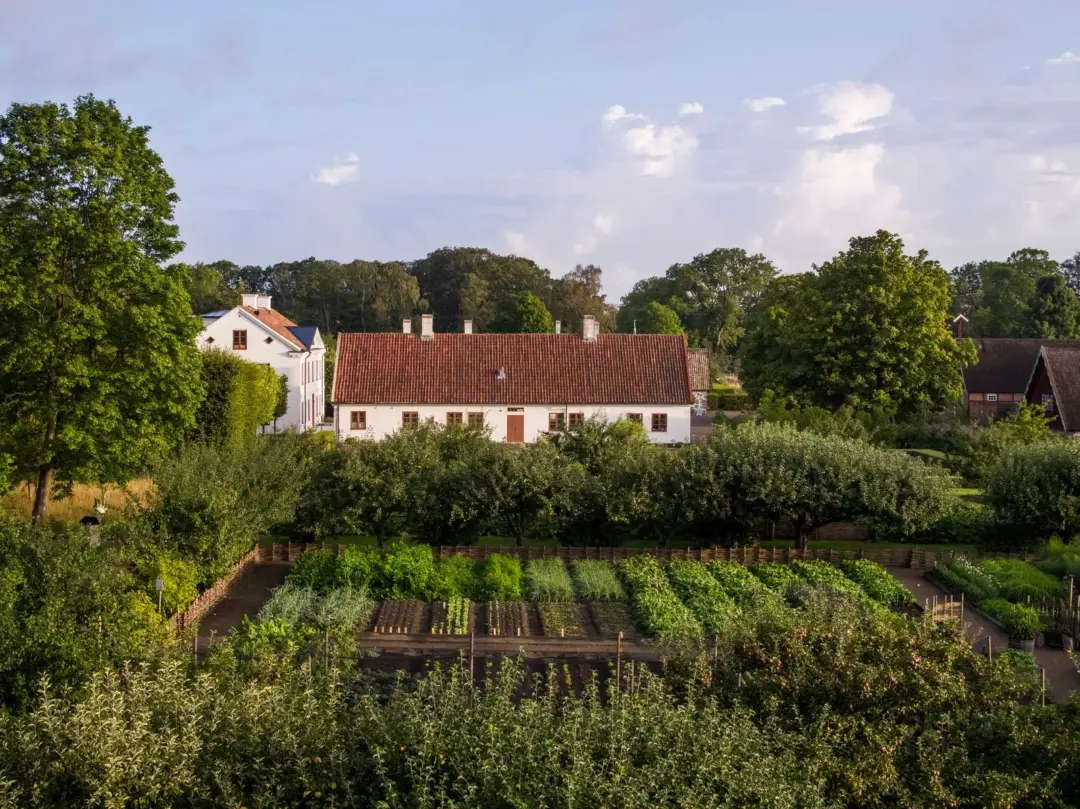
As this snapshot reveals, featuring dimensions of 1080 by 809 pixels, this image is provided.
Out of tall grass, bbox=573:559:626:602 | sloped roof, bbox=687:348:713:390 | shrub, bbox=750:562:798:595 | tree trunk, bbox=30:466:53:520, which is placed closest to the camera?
tall grass, bbox=573:559:626:602

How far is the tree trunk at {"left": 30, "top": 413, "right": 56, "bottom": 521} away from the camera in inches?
949

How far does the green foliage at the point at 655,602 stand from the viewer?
57.4 ft

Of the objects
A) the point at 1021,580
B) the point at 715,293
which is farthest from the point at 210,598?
the point at 715,293

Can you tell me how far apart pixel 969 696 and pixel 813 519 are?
1300cm

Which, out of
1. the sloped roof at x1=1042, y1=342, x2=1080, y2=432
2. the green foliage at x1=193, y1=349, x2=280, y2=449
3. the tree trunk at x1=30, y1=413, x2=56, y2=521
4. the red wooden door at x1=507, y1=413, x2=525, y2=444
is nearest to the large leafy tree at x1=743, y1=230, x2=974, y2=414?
the sloped roof at x1=1042, y1=342, x2=1080, y2=432

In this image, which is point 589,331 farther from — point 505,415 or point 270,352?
point 270,352

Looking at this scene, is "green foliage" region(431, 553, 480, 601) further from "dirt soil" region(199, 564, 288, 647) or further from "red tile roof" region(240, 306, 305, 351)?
"red tile roof" region(240, 306, 305, 351)

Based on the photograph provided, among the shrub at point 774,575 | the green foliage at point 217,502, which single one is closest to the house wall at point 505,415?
the green foliage at point 217,502

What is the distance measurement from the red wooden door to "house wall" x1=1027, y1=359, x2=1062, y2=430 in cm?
2467

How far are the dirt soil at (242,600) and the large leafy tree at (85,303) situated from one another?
14.0ft

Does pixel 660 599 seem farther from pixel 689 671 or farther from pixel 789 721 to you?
pixel 789 721

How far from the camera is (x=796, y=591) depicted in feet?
64.6

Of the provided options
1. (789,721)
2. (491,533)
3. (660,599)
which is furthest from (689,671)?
(491,533)

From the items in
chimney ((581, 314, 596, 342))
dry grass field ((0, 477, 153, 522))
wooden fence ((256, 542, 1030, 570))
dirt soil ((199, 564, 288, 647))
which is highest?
chimney ((581, 314, 596, 342))
